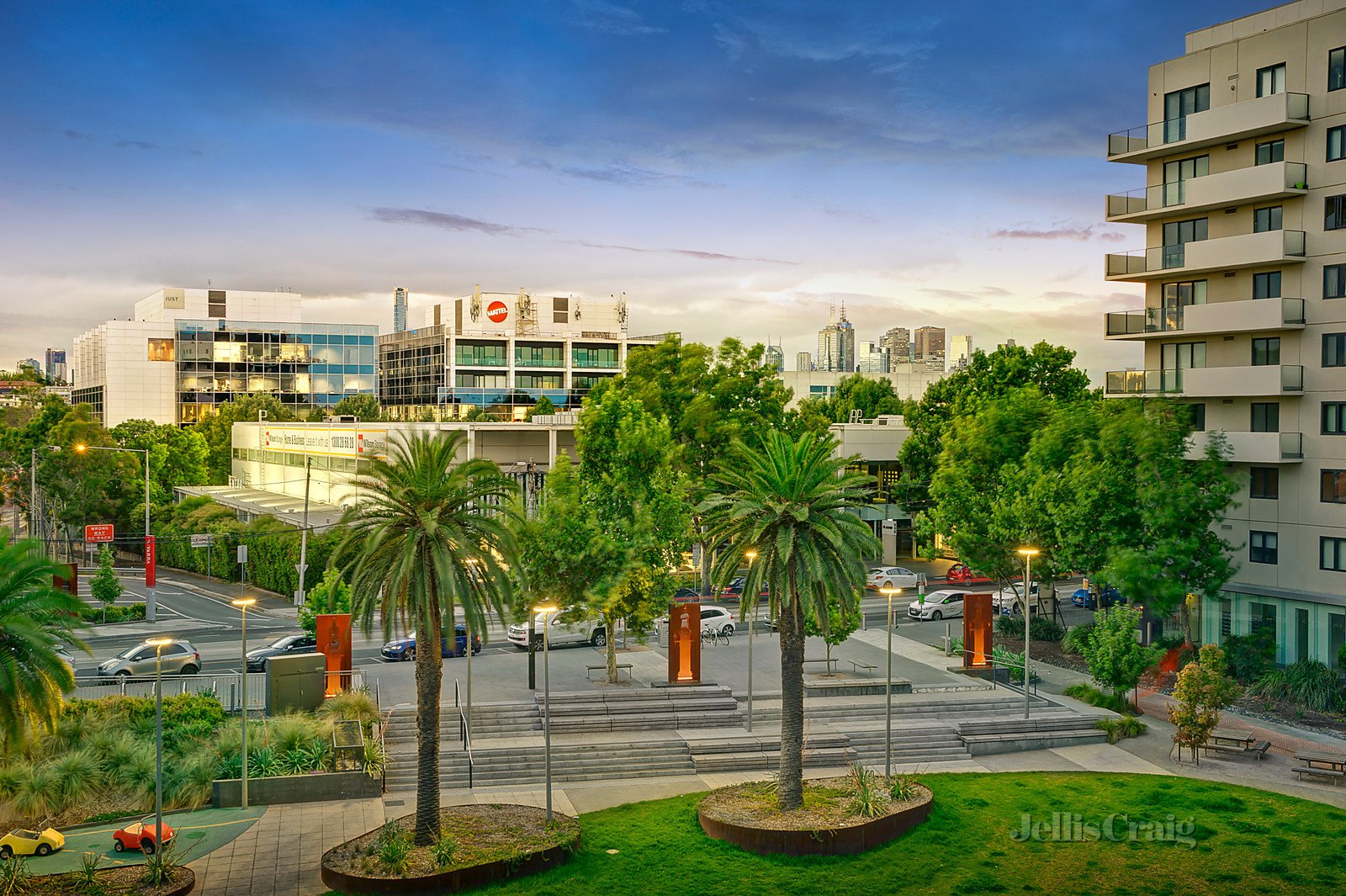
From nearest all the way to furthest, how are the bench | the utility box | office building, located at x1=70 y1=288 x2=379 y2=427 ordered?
the utility box, the bench, office building, located at x1=70 y1=288 x2=379 y2=427

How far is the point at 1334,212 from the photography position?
43.5m

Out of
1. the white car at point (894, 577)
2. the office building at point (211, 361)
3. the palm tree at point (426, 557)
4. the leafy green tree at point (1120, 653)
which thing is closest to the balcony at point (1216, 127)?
the leafy green tree at point (1120, 653)

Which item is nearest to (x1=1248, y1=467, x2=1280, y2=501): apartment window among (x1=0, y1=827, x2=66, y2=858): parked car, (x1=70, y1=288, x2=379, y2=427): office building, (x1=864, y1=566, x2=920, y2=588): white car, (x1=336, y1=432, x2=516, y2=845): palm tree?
(x1=864, y1=566, x2=920, y2=588): white car

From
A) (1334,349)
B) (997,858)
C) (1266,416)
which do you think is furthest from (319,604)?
(1334,349)

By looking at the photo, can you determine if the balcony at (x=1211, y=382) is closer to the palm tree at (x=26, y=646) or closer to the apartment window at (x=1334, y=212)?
the apartment window at (x=1334, y=212)

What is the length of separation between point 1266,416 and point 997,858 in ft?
92.7

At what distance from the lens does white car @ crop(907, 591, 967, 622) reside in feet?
194

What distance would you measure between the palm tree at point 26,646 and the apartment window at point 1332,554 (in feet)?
146

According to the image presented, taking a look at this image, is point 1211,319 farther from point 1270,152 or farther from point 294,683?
point 294,683

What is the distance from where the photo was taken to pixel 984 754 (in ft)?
124

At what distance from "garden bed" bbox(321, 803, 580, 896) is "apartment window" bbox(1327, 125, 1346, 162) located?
128 feet

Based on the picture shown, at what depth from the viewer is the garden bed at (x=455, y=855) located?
24.8 meters

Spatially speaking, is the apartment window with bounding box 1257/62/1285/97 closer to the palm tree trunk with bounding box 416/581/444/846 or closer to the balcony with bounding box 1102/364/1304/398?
the balcony with bounding box 1102/364/1304/398

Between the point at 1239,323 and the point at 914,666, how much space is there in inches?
793
